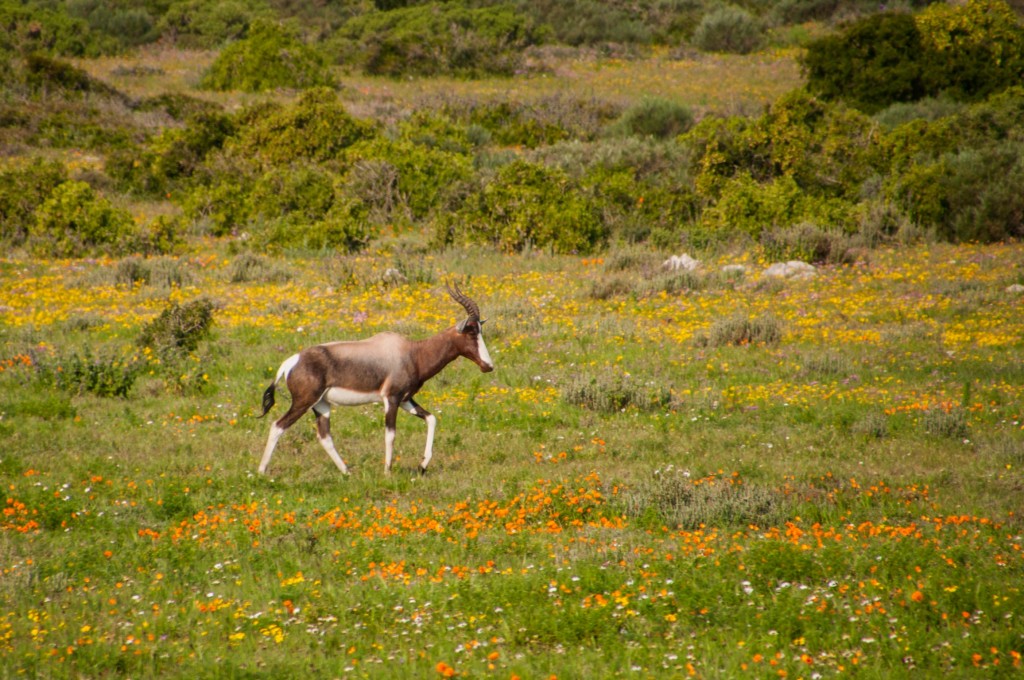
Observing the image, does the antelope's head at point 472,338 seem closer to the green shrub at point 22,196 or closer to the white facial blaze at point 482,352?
the white facial blaze at point 482,352

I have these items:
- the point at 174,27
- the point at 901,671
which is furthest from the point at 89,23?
the point at 901,671

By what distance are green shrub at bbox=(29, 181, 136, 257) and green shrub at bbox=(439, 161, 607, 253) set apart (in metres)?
7.91

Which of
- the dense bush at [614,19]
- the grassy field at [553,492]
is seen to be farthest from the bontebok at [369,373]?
the dense bush at [614,19]

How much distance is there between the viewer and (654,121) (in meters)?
36.8

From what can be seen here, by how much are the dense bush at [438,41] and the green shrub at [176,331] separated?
3444 centimetres

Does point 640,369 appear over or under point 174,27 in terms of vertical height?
under

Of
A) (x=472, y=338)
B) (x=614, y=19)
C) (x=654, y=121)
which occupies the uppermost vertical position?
(x=614, y=19)

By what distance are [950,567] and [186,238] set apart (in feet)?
74.1

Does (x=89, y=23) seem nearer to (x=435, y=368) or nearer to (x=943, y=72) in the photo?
(x=943, y=72)

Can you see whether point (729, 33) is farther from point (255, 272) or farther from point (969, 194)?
point (255, 272)

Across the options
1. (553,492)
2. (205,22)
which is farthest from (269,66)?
(553,492)

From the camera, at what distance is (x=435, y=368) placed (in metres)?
11.5

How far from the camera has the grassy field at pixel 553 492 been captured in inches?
270

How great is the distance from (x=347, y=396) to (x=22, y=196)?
19.2 meters
